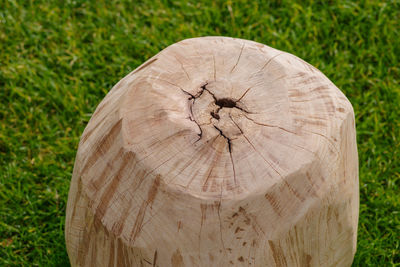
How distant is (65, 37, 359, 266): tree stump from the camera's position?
67.9 inches

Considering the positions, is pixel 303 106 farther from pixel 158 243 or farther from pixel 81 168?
pixel 81 168

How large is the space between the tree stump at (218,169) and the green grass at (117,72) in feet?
2.83

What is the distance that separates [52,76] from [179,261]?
2.20 meters

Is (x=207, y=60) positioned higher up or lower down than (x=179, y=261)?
higher up

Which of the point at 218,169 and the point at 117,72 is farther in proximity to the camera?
the point at 117,72

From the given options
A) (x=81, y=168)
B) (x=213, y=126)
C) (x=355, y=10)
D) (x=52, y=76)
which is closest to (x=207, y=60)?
(x=213, y=126)

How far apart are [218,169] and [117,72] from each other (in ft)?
6.51

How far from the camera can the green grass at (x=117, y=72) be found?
2879mm

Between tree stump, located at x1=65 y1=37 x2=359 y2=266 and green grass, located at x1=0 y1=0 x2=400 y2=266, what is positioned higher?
tree stump, located at x1=65 y1=37 x2=359 y2=266

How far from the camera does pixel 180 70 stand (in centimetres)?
204

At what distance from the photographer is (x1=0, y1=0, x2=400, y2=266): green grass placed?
288 centimetres

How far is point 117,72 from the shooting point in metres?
3.54

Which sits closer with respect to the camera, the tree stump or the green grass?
the tree stump

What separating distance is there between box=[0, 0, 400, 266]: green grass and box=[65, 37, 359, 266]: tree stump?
863 millimetres
